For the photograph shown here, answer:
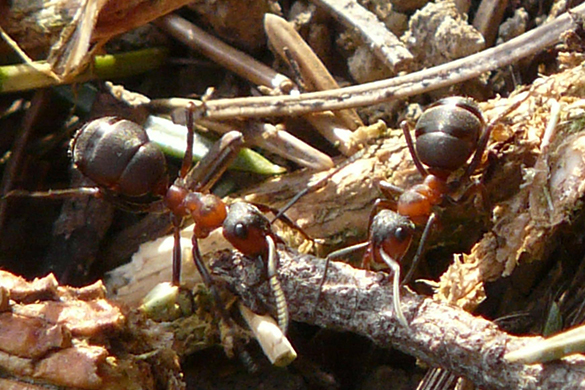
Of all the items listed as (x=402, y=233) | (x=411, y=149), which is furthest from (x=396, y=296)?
(x=411, y=149)

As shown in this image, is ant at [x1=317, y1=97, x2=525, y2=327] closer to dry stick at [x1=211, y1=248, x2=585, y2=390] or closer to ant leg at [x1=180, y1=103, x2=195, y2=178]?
dry stick at [x1=211, y1=248, x2=585, y2=390]

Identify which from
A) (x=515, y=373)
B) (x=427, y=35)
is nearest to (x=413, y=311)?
(x=515, y=373)

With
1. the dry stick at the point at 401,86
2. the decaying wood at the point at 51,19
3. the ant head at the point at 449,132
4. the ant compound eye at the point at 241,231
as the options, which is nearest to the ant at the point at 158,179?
the ant compound eye at the point at 241,231

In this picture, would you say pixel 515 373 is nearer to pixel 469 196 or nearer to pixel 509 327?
pixel 509 327

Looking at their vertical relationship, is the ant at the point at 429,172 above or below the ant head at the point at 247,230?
above

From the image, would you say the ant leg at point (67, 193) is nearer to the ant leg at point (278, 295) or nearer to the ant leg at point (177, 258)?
the ant leg at point (177, 258)

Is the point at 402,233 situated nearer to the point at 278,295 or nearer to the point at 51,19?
the point at 278,295

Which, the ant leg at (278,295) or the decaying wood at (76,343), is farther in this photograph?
the ant leg at (278,295)

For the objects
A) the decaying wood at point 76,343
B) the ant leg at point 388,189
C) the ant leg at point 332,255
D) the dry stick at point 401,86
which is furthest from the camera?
the ant leg at point 388,189
